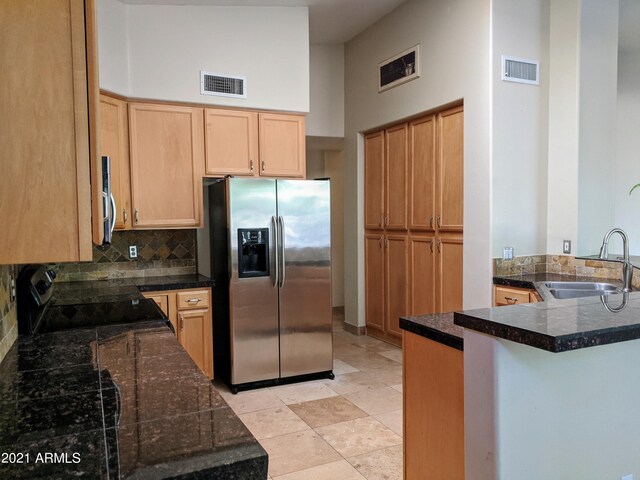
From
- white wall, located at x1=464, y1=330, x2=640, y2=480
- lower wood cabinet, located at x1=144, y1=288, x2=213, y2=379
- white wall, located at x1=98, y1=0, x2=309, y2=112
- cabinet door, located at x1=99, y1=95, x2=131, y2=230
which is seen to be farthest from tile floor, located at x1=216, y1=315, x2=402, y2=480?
white wall, located at x1=98, y1=0, x2=309, y2=112

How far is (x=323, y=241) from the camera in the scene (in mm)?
3830

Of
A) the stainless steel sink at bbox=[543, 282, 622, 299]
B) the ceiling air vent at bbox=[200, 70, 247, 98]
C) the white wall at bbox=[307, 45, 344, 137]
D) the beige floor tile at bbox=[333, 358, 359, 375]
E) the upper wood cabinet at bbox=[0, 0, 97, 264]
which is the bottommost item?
the beige floor tile at bbox=[333, 358, 359, 375]

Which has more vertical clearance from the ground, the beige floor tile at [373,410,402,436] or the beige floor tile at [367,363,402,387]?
the beige floor tile at [367,363,402,387]

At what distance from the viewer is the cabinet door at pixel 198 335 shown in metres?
3.57

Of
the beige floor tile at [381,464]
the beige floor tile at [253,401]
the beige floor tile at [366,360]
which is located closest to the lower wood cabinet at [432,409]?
the beige floor tile at [381,464]

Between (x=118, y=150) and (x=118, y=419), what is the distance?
2916 millimetres

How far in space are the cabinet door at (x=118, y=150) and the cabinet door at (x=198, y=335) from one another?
33.2 inches

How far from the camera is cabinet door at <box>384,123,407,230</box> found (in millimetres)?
4551

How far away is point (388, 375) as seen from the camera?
3.99 m

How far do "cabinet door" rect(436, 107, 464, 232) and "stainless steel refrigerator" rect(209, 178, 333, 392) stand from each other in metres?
1.03

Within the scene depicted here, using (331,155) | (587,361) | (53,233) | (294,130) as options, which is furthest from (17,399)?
(331,155)

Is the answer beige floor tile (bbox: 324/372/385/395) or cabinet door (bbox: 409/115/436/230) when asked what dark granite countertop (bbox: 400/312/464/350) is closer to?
beige floor tile (bbox: 324/372/385/395)

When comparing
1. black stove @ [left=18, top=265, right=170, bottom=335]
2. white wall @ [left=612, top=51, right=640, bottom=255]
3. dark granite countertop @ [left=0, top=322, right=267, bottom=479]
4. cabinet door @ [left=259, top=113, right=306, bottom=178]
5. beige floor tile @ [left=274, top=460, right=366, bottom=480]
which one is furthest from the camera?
white wall @ [left=612, top=51, right=640, bottom=255]

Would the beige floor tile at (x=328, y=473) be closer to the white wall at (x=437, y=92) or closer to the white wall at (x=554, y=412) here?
the white wall at (x=554, y=412)
